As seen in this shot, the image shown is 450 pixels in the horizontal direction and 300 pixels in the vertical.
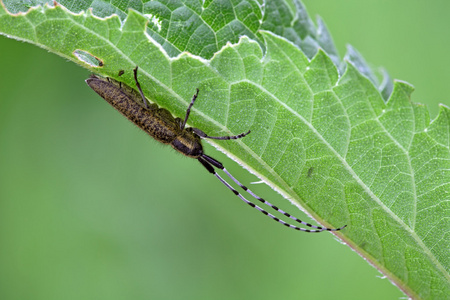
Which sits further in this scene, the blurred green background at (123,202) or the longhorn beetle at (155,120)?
the blurred green background at (123,202)

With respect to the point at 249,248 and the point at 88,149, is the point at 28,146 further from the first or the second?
the point at 249,248

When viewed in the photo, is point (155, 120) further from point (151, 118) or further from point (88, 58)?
point (88, 58)

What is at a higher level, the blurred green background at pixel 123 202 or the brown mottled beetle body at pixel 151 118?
the brown mottled beetle body at pixel 151 118

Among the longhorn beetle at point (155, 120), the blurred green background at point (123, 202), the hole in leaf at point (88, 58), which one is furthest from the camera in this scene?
the blurred green background at point (123, 202)

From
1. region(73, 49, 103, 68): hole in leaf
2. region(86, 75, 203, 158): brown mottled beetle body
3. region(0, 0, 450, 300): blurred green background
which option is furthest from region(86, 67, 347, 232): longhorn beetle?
region(0, 0, 450, 300): blurred green background

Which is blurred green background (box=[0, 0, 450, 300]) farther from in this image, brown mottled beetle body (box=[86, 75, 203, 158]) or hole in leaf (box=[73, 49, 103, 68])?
hole in leaf (box=[73, 49, 103, 68])

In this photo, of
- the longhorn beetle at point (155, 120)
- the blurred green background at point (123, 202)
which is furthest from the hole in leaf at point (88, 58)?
the blurred green background at point (123, 202)

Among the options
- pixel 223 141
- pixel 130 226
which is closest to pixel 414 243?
pixel 223 141

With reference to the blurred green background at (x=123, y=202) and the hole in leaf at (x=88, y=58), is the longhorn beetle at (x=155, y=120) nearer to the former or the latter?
the hole in leaf at (x=88, y=58)
